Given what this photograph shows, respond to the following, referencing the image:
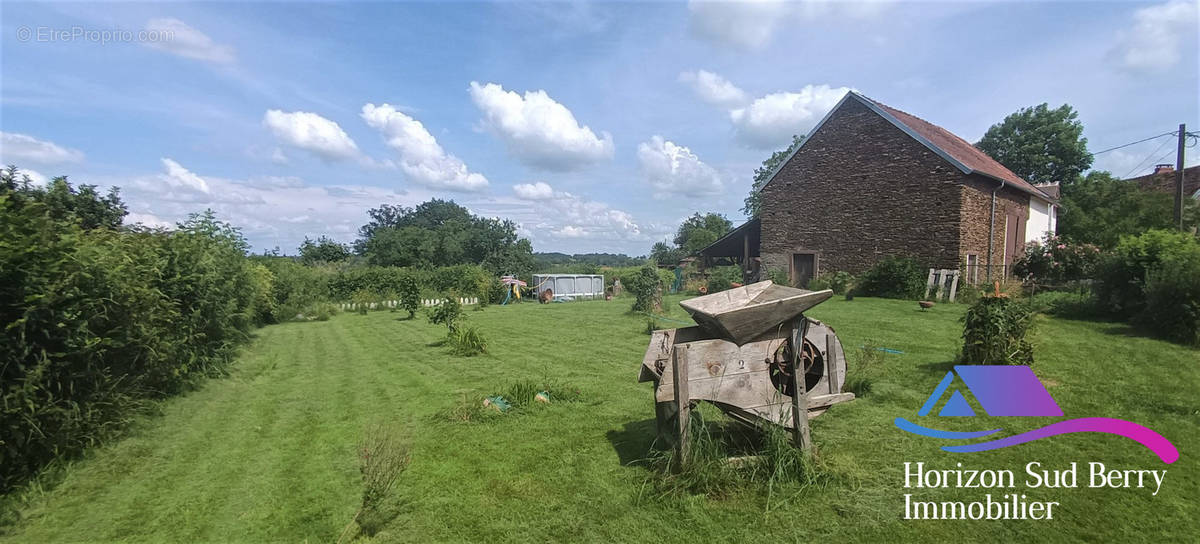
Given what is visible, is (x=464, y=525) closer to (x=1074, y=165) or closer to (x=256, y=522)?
(x=256, y=522)

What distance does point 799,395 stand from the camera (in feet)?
12.5

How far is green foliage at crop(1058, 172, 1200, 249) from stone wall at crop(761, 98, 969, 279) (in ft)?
23.1

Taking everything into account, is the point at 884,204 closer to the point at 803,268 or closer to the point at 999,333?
the point at 803,268

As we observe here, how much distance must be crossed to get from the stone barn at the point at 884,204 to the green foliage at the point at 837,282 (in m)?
0.48

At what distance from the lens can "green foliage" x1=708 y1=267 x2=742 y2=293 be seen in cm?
2275

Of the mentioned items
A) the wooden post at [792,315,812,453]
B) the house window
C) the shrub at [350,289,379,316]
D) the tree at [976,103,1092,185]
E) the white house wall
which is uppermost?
the tree at [976,103,1092,185]

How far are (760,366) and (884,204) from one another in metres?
18.9

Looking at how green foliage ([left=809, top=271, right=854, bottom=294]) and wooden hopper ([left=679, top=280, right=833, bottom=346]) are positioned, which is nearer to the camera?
wooden hopper ([left=679, top=280, right=833, bottom=346])

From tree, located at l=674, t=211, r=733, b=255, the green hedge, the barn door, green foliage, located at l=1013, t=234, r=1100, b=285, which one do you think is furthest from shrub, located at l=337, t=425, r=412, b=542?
tree, located at l=674, t=211, r=733, b=255

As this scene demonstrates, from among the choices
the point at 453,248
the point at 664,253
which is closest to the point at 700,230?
the point at 664,253

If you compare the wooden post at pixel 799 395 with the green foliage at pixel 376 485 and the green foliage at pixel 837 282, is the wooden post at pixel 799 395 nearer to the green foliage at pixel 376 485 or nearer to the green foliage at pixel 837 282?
the green foliage at pixel 376 485

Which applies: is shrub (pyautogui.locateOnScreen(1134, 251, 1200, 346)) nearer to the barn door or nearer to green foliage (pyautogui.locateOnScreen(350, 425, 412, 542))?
the barn door

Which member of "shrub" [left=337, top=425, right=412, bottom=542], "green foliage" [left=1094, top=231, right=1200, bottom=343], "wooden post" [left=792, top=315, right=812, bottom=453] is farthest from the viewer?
"green foliage" [left=1094, top=231, right=1200, bottom=343]

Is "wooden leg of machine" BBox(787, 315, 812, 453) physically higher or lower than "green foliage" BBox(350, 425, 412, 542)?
higher
